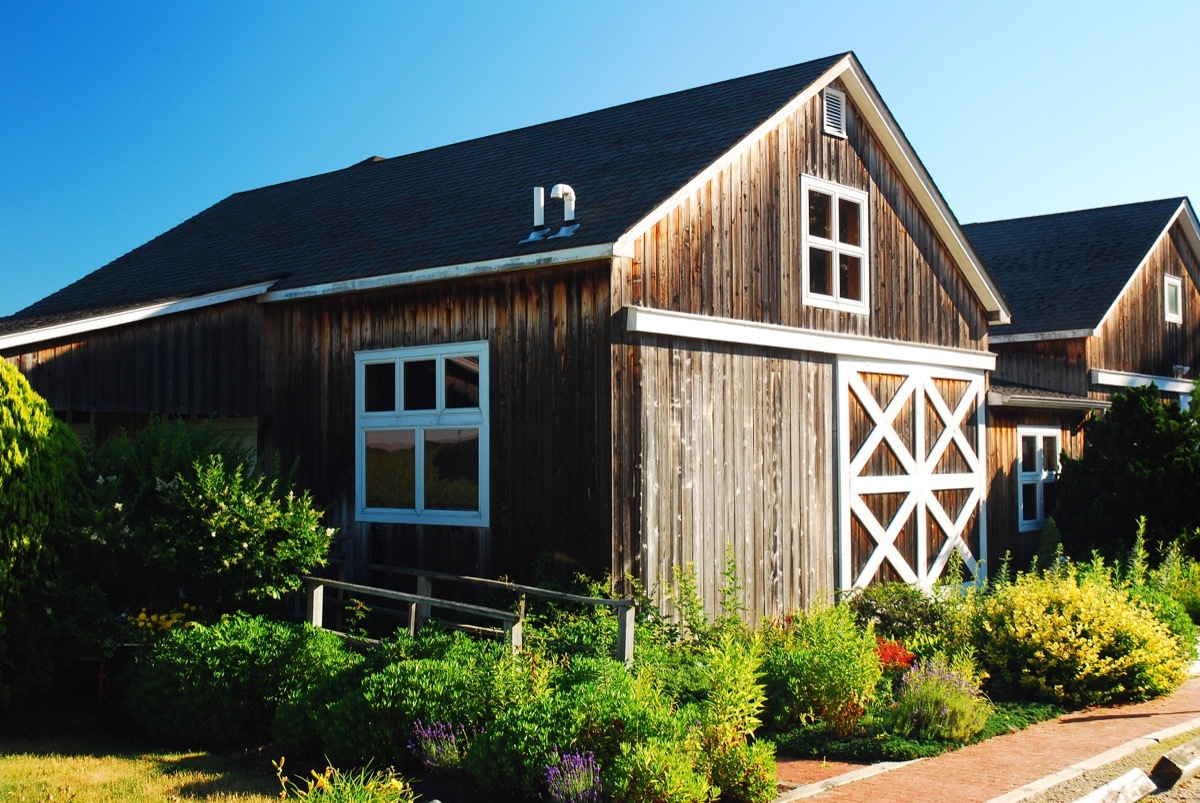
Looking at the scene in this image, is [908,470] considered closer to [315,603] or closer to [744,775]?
[315,603]

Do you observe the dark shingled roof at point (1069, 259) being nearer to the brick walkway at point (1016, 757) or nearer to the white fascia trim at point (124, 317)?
the brick walkway at point (1016, 757)

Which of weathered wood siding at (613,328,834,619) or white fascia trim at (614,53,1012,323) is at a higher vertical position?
white fascia trim at (614,53,1012,323)

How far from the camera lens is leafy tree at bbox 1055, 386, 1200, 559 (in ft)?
58.4

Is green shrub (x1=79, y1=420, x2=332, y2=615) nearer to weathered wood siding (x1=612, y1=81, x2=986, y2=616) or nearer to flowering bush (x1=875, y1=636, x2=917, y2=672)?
weathered wood siding (x1=612, y1=81, x2=986, y2=616)

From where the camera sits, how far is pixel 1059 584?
1213 cm

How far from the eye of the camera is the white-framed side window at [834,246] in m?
14.8

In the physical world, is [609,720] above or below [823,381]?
below

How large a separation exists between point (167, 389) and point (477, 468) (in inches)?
155

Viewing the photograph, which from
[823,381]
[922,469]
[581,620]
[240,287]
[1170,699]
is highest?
[240,287]

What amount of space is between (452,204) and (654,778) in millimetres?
10352

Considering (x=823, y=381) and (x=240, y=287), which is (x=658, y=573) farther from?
(x=240, y=287)

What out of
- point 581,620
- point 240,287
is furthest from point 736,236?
point 240,287

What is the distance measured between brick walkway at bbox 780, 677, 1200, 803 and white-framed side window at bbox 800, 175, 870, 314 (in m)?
6.15

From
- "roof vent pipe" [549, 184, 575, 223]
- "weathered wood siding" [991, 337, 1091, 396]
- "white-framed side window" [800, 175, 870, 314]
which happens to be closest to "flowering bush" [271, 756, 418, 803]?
"roof vent pipe" [549, 184, 575, 223]
